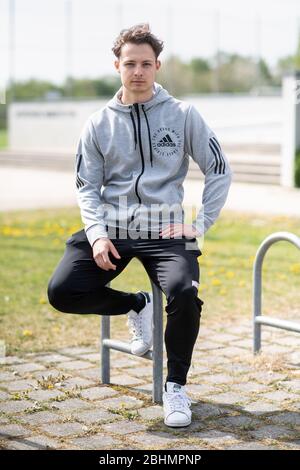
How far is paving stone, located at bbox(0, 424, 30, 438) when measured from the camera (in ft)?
11.8

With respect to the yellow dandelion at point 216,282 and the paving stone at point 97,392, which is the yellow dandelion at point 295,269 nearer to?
the yellow dandelion at point 216,282

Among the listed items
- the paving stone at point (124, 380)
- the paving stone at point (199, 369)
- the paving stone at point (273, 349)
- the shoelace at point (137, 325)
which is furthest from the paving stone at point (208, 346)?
the shoelace at point (137, 325)

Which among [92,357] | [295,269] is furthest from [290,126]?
[92,357]

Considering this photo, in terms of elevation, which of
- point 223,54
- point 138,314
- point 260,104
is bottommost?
point 138,314

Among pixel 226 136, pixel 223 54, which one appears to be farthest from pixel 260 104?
pixel 223 54

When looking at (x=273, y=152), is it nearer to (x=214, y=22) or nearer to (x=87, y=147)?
(x=214, y=22)

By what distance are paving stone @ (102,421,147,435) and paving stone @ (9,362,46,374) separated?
110cm

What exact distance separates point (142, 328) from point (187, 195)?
10.7m

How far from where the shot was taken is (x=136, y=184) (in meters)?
4.01

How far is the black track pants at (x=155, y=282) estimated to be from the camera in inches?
148

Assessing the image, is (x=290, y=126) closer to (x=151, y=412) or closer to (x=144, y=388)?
(x=144, y=388)

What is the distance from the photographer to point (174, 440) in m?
3.52

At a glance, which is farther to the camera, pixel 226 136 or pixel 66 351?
pixel 226 136
